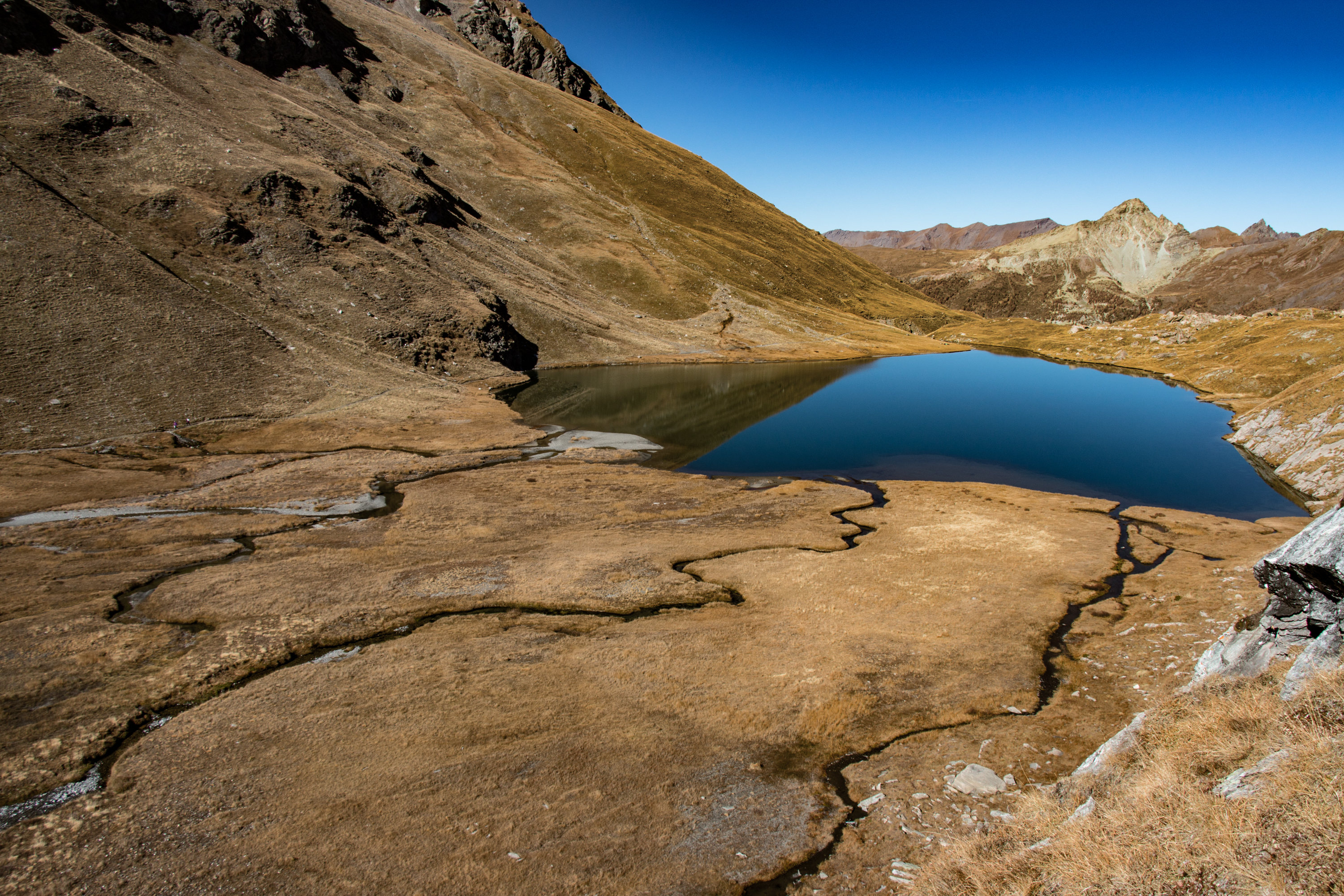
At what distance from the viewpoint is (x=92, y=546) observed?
27516 mm

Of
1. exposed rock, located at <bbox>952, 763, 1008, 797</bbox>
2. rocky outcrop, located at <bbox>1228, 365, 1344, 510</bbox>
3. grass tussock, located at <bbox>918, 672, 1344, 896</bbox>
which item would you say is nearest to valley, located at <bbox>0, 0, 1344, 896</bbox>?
grass tussock, located at <bbox>918, 672, 1344, 896</bbox>

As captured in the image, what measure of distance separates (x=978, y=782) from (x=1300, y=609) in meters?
7.67

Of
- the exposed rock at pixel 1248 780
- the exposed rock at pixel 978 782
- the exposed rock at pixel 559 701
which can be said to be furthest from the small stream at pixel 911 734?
the exposed rock at pixel 1248 780

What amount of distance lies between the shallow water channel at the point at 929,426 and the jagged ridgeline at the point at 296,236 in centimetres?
1758

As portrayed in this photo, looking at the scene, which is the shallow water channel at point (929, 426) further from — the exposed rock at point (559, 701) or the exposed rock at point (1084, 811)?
the exposed rock at point (1084, 811)

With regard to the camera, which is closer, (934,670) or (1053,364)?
(934,670)

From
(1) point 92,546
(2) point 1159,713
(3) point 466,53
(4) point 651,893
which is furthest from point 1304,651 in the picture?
(3) point 466,53

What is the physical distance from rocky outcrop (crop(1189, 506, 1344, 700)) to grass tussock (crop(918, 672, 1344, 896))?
0.94m

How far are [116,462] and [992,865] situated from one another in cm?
5165

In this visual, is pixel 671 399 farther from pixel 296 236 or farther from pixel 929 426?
pixel 296 236

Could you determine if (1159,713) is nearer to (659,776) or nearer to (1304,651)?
(1304,651)

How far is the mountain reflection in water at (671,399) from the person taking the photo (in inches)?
2469

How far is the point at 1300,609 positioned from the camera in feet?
42.2

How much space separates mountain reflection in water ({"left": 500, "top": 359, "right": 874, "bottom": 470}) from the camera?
62.7 m
